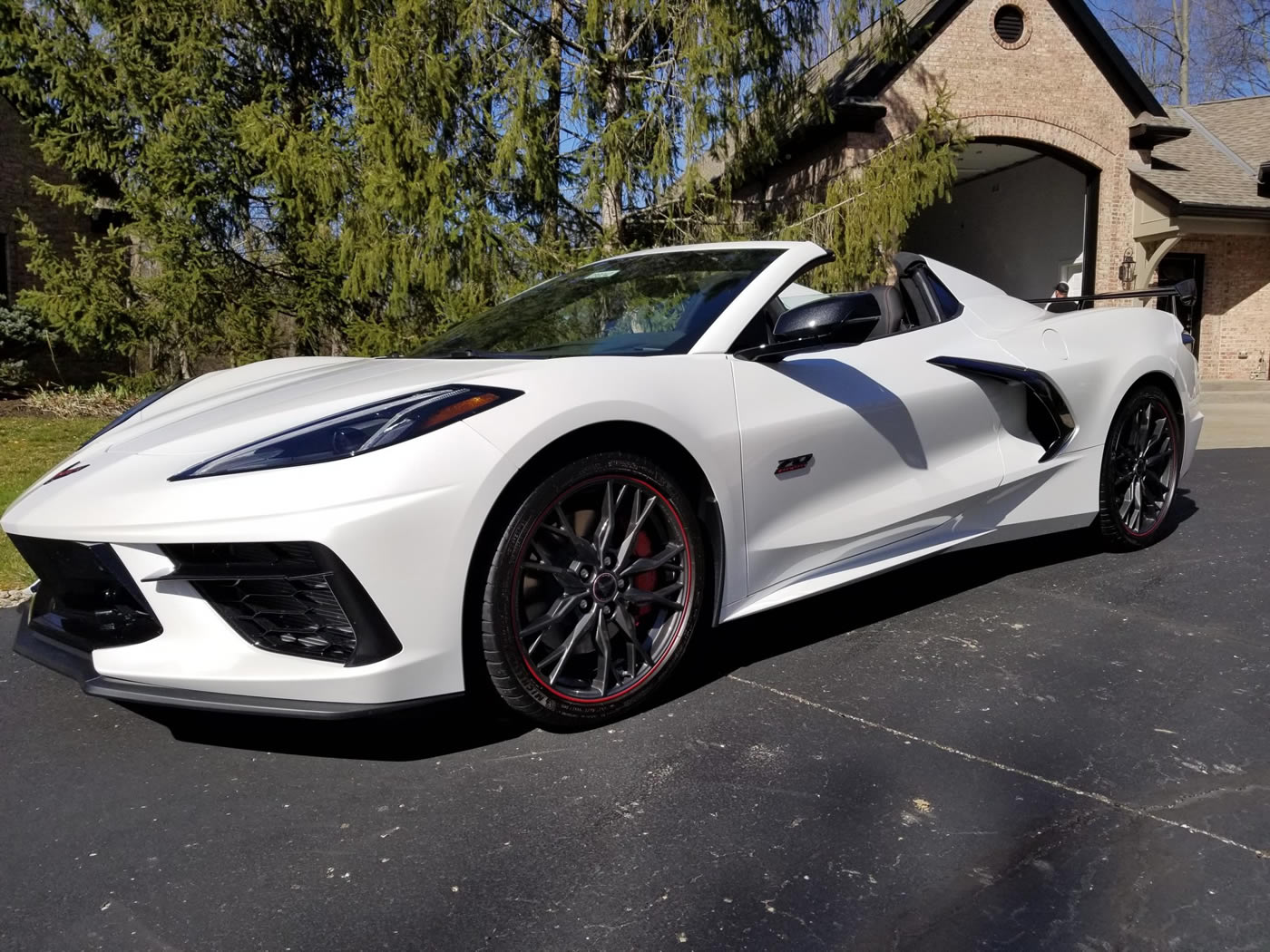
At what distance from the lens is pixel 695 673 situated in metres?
3.45

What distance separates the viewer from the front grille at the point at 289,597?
2.47 meters

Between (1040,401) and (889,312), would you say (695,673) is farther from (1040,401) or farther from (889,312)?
(1040,401)

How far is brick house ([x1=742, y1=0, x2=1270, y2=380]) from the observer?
15625 millimetres

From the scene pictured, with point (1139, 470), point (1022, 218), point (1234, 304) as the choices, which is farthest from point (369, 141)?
point (1234, 304)

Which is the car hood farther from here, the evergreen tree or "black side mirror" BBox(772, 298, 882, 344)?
the evergreen tree

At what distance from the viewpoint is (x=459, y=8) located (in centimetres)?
934

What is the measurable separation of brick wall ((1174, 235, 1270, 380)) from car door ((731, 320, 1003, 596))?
18332 mm

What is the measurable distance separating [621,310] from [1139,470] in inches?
103

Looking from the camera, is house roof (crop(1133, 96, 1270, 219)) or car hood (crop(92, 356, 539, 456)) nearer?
car hood (crop(92, 356, 539, 456))

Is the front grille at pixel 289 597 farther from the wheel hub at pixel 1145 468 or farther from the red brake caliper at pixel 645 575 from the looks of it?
the wheel hub at pixel 1145 468

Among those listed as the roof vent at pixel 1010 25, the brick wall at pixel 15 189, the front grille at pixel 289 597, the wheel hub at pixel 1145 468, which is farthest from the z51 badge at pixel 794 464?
the brick wall at pixel 15 189

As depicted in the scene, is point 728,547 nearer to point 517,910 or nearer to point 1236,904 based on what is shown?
point 517,910

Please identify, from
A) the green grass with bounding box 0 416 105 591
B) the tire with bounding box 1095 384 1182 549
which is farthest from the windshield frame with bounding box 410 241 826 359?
the green grass with bounding box 0 416 105 591

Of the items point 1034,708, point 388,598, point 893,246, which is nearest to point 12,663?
point 388,598
